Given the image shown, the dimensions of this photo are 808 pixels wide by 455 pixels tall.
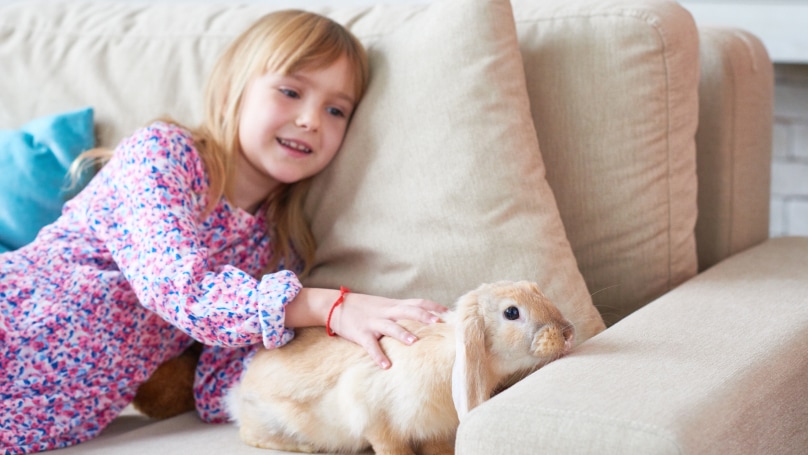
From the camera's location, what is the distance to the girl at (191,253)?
1364 mm

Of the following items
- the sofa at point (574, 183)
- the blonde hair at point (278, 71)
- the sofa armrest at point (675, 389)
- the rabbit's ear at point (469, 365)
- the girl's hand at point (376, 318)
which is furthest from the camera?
the blonde hair at point (278, 71)

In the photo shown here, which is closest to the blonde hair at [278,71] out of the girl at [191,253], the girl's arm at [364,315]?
the girl at [191,253]

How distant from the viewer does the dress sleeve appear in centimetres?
133

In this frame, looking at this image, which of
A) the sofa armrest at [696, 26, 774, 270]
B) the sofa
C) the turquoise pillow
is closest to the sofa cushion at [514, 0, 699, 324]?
the sofa

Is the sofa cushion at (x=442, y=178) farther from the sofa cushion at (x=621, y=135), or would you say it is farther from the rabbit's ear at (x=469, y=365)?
the rabbit's ear at (x=469, y=365)

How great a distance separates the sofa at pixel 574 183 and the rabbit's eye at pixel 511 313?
77mm

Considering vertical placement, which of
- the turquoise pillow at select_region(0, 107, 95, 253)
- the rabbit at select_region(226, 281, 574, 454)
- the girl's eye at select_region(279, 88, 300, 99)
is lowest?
the rabbit at select_region(226, 281, 574, 454)

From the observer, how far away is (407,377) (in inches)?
45.4

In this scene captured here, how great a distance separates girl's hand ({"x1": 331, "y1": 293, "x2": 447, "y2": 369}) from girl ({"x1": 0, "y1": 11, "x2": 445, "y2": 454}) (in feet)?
0.07

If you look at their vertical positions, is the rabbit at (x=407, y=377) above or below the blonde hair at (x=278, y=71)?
below

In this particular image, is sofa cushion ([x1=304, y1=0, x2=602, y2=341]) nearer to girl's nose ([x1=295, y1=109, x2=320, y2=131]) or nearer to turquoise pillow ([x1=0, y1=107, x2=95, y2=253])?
girl's nose ([x1=295, y1=109, x2=320, y2=131])

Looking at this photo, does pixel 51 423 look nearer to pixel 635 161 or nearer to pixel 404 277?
pixel 404 277

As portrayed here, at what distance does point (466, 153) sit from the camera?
138 centimetres

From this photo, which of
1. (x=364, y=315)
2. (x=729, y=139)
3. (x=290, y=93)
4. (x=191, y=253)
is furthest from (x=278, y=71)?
(x=729, y=139)
